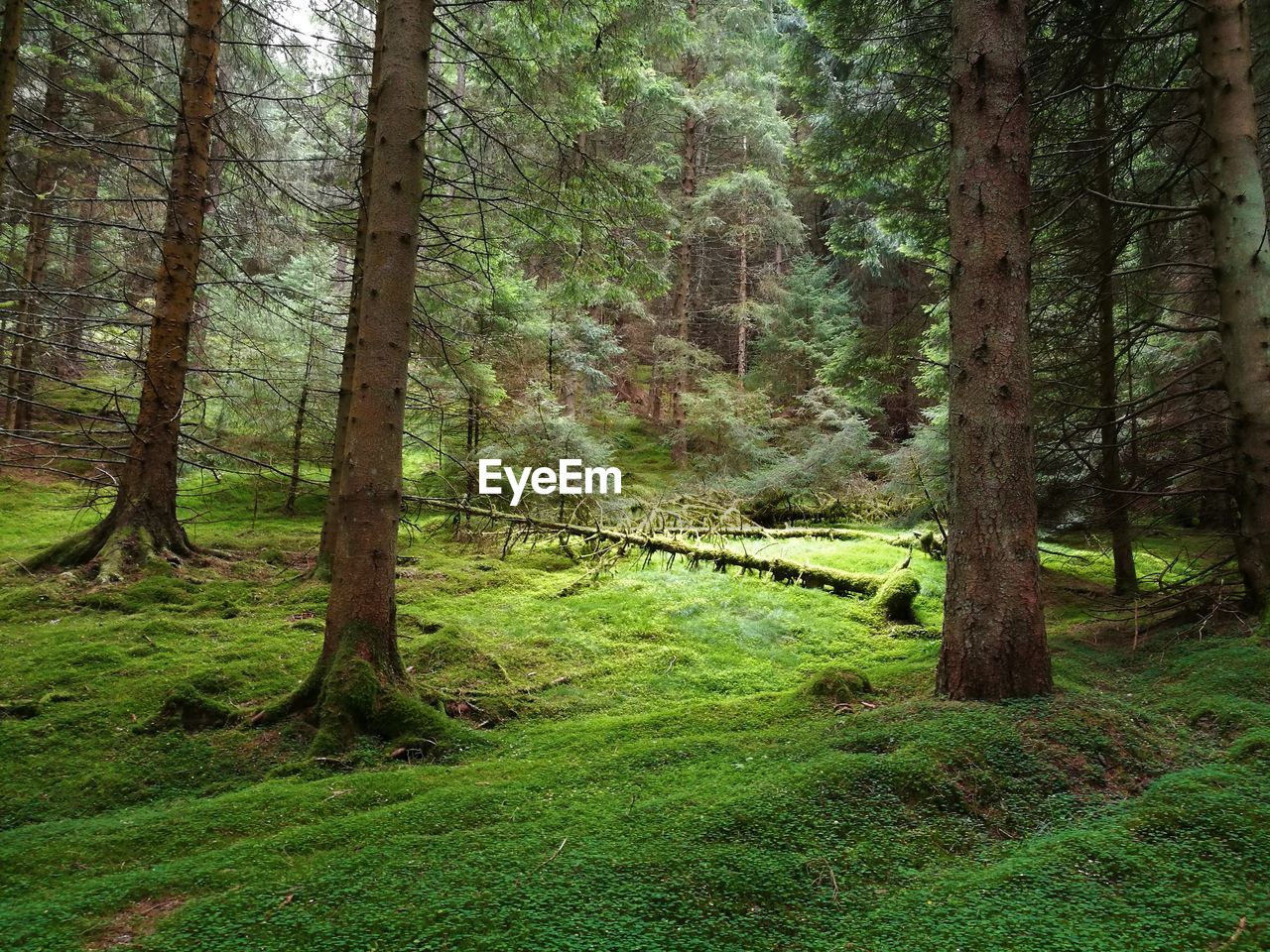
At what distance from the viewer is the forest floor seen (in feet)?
6.24

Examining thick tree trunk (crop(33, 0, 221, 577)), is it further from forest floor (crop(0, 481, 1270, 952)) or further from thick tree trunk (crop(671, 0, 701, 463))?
thick tree trunk (crop(671, 0, 701, 463))

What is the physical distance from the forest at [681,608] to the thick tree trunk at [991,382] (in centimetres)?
2

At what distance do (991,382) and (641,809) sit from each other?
285 centimetres

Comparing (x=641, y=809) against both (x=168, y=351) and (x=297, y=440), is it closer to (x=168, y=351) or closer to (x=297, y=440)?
(x=168, y=351)

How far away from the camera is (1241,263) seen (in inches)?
179

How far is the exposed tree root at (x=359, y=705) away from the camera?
3.71 m

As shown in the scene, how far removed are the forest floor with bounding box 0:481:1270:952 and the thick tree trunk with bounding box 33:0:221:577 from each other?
1738mm

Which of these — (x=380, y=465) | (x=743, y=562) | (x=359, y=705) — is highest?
(x=380, y=465)

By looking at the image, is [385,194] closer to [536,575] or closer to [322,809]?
[322,809]

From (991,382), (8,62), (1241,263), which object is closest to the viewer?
(8,62)

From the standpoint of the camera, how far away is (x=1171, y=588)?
4.76 m

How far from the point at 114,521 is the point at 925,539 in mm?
9558

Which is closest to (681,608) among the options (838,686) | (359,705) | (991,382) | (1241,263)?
(838,686)

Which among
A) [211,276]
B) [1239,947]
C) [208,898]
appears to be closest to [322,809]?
[208,898]
